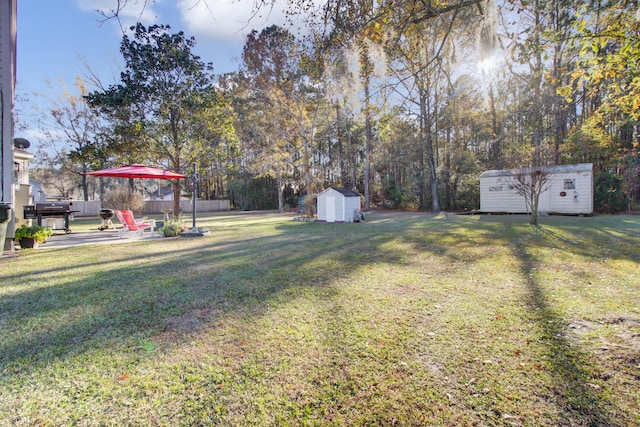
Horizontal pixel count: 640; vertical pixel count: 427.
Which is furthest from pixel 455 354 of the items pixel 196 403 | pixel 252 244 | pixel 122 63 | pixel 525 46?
pixel 122 63

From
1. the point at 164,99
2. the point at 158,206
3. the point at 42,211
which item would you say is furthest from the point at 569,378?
the point at 158,206

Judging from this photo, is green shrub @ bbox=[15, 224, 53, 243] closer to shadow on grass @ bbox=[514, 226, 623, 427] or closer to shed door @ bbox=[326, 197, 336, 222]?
shadow on grass @ bbox=[514, 226, 623, 427]

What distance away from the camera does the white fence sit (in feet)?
66.8

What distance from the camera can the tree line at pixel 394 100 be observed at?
11.6ft

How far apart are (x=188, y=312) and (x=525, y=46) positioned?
15.3 ft

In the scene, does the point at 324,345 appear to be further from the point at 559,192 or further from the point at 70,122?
the point at 70,122

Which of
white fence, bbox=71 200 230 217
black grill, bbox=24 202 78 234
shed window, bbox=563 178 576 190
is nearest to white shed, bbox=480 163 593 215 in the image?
shed window, bbox=563 178 576 190

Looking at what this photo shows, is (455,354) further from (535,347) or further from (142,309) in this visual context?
(142,309)

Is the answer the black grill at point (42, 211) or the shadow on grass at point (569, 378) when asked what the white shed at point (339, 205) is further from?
the shadow on grass at point (569, 378)

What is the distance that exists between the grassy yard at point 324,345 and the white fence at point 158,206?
19.3 meters

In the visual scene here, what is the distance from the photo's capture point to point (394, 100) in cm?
1020

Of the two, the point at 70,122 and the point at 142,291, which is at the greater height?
the point at 70,122

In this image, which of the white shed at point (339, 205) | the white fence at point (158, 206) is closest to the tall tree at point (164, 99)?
the white shed at point (339, 205)

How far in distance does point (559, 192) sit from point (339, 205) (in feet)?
33.3
